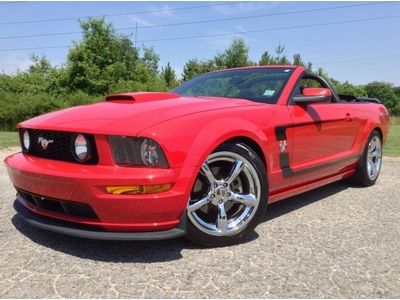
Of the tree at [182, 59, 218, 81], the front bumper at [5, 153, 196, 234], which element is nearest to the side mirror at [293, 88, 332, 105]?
the front bumper at [5, 153, 196, 234]

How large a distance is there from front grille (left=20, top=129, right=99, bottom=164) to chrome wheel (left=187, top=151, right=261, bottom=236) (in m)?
0.73

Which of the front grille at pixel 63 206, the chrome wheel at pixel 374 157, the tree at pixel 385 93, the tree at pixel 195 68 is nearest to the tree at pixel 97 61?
the tree at pixel 195 68

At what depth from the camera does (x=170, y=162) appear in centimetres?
253

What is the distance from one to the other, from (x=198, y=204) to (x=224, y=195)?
250mm

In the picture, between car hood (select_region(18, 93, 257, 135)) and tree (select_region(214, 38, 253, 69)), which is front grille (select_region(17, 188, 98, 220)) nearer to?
car hood (select_region(18, 93, 257, 135))

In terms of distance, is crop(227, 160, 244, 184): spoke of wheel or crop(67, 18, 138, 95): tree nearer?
crop(227, 160, 244, 184): spoke of wheel

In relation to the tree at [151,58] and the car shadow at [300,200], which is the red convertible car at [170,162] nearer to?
the car shadow at [300,200]

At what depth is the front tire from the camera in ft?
9.23

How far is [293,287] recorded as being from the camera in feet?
7.58

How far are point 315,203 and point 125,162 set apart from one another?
240cm

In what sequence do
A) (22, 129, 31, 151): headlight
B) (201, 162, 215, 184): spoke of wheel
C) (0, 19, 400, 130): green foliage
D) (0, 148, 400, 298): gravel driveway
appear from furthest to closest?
(0, 19, 400, 130): green foliage → (22, 129, 31, 151): headlight → (201, 162, 215, 184): spoke of wheel → (0, 148, 400, 298): gravel driveway

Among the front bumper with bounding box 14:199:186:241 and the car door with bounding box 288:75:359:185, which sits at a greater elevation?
the car door with bounding box 288:75:359:185

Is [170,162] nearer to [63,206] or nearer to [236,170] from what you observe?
[236,170]

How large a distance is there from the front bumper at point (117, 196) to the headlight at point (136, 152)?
0.17 ft
